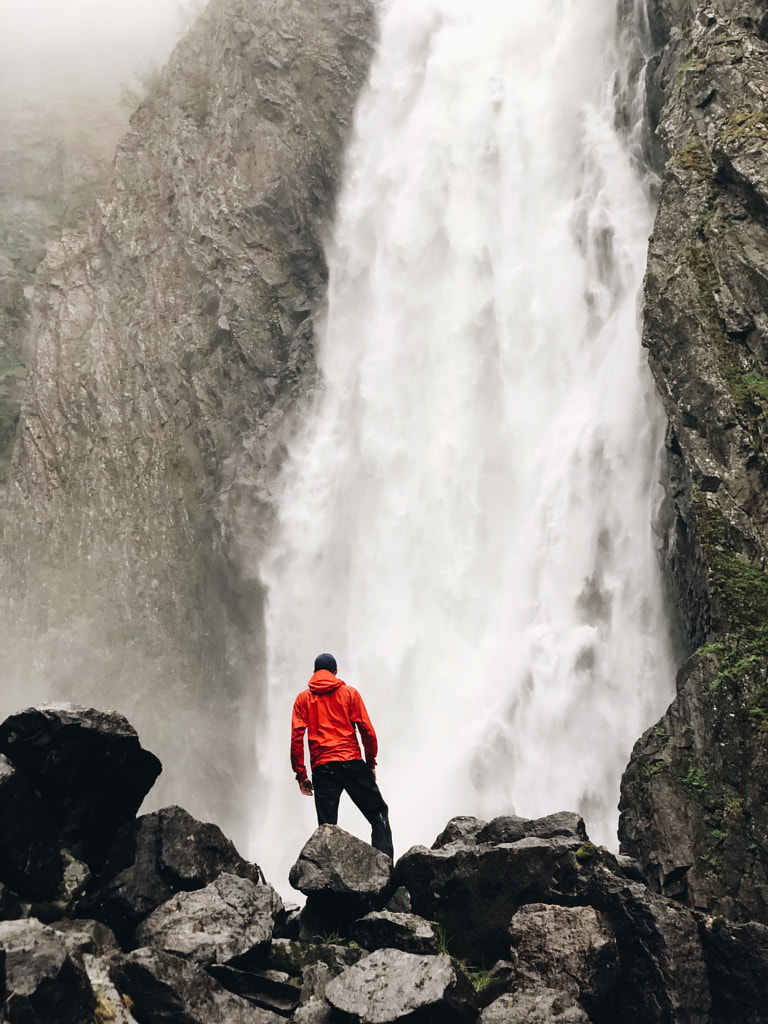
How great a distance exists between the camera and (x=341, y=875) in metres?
7.46

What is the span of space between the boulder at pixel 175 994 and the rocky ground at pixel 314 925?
12 mm

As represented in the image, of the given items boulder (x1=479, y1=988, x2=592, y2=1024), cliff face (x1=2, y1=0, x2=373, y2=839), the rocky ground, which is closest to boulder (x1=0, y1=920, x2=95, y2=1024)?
the rocky ground

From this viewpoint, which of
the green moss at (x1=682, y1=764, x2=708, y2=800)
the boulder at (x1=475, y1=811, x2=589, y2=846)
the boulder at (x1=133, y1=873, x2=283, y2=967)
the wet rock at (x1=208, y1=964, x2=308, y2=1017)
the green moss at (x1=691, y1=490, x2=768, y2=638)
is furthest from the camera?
the green moss at (x1=691, y1=490, x2=768, y2=638)

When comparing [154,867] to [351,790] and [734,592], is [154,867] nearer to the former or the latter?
[351,790]

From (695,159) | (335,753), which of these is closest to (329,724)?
(335,753)

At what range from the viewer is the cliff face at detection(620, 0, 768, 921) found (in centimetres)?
914

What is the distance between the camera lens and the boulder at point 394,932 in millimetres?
6723

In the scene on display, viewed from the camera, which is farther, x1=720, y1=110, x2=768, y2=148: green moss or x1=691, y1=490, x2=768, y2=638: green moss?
x1=720, y1=110, x2=768, y2=148: green moss

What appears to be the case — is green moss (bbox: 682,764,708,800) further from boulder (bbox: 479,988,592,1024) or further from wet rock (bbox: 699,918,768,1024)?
boulder (bbox: 479,988,592,1024)

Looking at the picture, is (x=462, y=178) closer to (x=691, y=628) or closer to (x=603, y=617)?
(x=603, y=617)

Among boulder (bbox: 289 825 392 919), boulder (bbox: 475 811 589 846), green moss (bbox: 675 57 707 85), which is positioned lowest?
boulder (bbox: 289 825 392 919)

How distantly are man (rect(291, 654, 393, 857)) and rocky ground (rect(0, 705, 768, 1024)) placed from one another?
0.71 meters

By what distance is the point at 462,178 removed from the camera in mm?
22328

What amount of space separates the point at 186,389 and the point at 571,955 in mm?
23222
